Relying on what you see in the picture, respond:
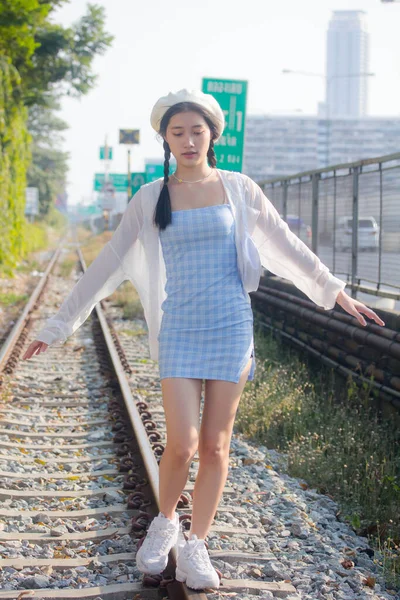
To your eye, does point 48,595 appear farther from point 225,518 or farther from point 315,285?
point 315,285

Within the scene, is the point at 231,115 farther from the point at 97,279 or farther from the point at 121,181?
the point at 121,181

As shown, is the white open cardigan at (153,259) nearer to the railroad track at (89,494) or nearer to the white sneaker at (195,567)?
the white sneaker at (195,567)


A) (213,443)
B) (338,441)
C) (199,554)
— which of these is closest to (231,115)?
(338,441)

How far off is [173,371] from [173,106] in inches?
43.2

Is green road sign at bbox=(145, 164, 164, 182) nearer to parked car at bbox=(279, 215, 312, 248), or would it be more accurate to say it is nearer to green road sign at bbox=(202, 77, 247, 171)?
green road sign at bbox=(202, 77, 247, 171)

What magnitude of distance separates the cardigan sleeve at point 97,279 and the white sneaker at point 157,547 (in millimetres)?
909

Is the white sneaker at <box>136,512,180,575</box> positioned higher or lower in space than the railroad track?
higher

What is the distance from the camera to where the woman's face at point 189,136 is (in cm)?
370

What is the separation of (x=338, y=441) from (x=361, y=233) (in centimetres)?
340

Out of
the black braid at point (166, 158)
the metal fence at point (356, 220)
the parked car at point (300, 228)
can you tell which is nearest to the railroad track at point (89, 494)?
the black braid at point (166, 158)

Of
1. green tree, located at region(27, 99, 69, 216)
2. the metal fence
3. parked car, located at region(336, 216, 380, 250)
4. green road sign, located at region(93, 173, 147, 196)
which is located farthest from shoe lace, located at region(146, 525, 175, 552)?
green tree, located at region(27, 99, 69, 216)

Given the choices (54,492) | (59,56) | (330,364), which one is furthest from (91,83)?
(54,492)

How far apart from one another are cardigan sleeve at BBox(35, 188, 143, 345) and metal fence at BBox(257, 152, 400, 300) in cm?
368

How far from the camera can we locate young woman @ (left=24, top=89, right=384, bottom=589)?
360 centimetres
